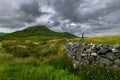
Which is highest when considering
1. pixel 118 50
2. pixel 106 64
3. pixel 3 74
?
pixel 118 50

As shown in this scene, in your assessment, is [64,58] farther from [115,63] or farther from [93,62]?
[115,63]

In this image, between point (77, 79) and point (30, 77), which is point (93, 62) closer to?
point (77, 79)

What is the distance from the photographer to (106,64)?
1202 centimetres

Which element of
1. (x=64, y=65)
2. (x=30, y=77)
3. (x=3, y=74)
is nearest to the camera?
(x=30, y=77)

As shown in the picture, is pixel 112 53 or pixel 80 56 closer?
pixel 112 53

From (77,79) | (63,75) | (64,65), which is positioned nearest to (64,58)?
(64,65)

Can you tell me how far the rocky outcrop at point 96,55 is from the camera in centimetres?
1144

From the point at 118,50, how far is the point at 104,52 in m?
1.21

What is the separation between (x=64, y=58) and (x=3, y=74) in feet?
15.4

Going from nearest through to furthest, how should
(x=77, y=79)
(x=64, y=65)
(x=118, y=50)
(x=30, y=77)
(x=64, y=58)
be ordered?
1. (x=118, y=50)
2. (x=77, y=79)
3. (x=30, y=77)
4. (x=64, y=65)
5. (x=64, y=58)

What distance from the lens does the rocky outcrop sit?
Result: 37.5 ft

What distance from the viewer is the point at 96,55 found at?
1303 cm

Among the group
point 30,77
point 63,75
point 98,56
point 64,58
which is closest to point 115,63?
point 98,56

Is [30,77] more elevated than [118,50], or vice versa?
[118,50]
